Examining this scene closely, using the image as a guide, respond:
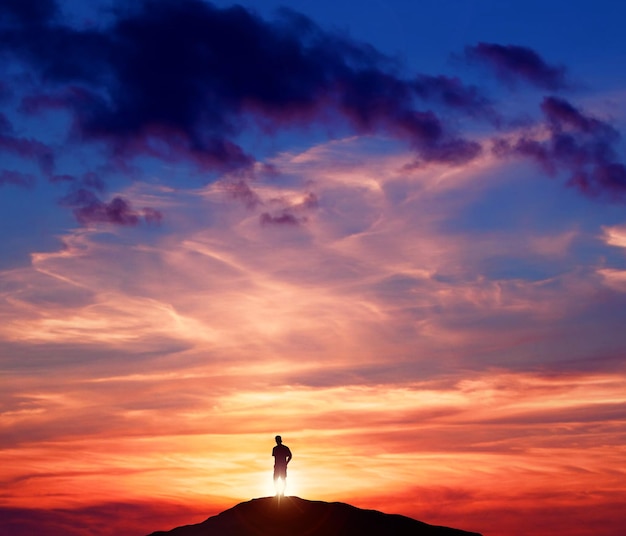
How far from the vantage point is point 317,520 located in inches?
1641

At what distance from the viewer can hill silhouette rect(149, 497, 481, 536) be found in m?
41.1

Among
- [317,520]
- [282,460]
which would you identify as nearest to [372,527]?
[317,520]

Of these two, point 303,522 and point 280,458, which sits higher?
point 280,458

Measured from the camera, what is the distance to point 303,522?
4141 centimetres

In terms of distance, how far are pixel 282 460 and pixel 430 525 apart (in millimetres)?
8946

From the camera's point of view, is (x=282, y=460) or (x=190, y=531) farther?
(x=190, y=531)

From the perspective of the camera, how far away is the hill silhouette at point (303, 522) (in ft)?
135

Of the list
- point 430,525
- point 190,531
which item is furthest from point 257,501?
point 430,525

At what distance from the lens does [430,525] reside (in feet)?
144

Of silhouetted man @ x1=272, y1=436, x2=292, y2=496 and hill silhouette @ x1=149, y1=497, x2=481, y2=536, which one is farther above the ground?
silhouetted man @ x1=272, y1=436, x2=292, y2=496

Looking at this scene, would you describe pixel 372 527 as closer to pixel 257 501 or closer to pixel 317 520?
pixel 317 520

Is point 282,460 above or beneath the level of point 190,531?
above

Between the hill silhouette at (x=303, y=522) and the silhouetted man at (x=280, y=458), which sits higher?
the silhouetted man at (x=280, y=458)

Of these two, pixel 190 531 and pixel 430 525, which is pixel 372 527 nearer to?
pixel 430 525
